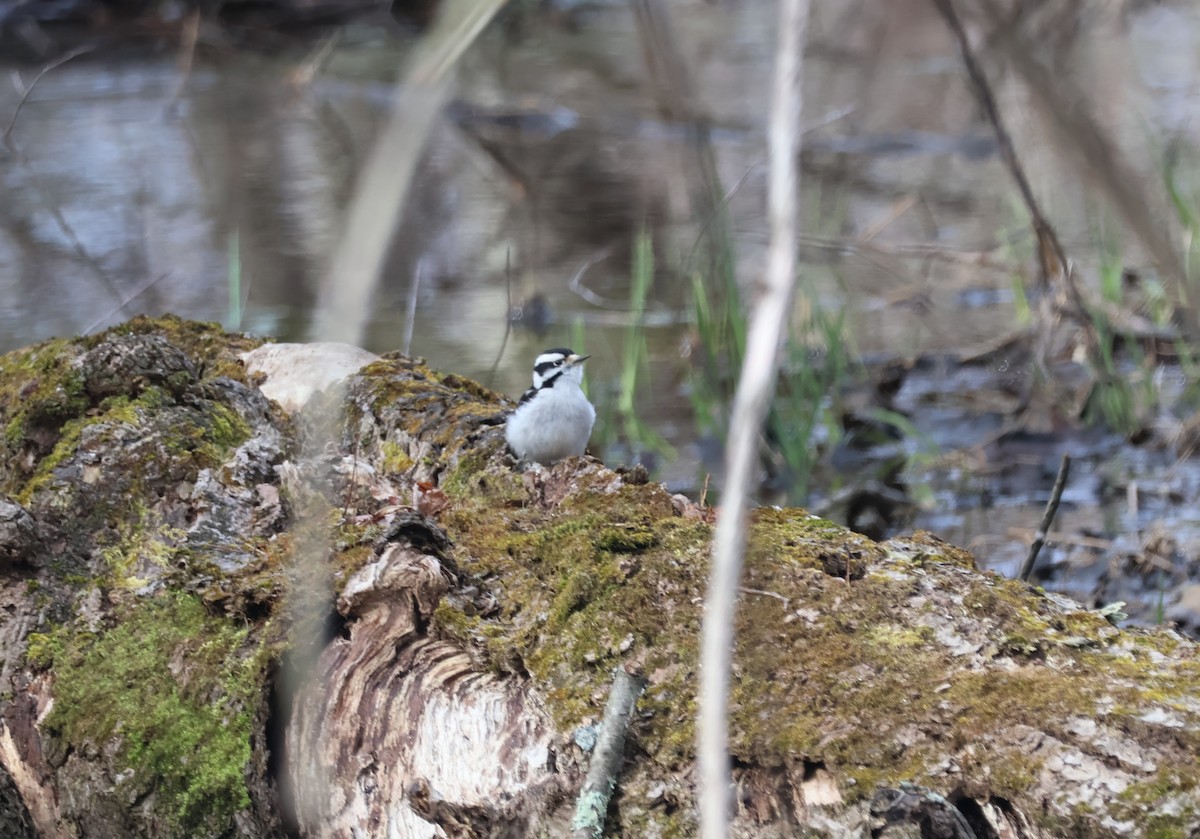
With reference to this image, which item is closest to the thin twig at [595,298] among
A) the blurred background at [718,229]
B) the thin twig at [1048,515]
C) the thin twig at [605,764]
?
the blurred background at [718,229]

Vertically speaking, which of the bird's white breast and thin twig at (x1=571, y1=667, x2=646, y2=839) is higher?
thin twig at (x1=571, y1=667, x2=646, y2=839)

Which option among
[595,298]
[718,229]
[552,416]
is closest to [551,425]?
[552,416]

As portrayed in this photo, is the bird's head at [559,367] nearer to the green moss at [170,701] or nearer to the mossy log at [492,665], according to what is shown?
the mossy log at [492,665]

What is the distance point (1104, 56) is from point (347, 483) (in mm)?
9679

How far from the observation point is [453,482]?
10.2ft

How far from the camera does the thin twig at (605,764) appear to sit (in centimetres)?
187

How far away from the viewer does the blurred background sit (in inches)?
157

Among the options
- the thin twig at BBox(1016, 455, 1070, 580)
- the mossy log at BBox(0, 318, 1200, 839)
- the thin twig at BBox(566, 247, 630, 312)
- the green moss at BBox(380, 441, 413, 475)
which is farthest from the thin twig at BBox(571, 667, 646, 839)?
the thin twig at BBox(566, 247, 630, 312)

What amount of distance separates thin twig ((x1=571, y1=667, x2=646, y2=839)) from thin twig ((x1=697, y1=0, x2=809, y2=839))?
46.4 inches

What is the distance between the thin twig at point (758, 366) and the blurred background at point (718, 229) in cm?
26

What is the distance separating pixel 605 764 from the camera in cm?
191

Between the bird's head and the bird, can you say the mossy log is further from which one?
the bird's head

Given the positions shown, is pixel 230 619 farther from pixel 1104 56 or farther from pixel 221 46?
pixel 221 46

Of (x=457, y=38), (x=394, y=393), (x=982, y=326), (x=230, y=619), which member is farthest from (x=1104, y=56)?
(x=457, y=38)
